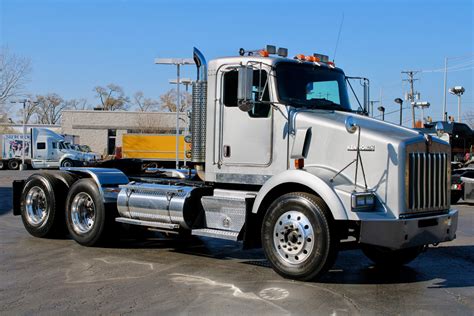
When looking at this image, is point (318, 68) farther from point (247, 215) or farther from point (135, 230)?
point (135, 230)

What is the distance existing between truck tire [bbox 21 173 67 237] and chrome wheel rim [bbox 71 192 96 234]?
61 centimetres

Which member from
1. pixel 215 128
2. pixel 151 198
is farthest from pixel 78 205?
pixel 215 128

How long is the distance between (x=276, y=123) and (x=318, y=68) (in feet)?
4.10

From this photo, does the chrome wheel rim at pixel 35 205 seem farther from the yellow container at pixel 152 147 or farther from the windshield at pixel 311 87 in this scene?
the yellow container at pixel 152 147

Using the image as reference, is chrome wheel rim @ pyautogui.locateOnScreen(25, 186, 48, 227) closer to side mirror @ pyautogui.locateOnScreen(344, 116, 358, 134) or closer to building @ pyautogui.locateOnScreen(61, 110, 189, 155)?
side mirror @ pyautogui.locateOnScreen(344, 116, 358, 134)

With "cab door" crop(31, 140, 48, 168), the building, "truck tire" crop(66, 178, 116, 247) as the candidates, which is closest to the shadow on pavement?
"truck tire" crop(66, 178, 116, 247)

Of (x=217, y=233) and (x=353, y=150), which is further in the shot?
(x=217, y=233)

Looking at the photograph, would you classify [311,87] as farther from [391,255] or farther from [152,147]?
[152,147]

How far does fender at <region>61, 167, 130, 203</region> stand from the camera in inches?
374

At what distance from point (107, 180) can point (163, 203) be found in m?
1.65

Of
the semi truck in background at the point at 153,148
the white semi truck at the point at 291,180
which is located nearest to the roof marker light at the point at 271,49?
the white semi truck at the point at 291,180

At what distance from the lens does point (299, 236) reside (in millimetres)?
6996

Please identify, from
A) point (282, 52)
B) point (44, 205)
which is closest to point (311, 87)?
point (282, 52)

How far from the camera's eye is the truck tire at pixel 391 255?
26.5 ft
